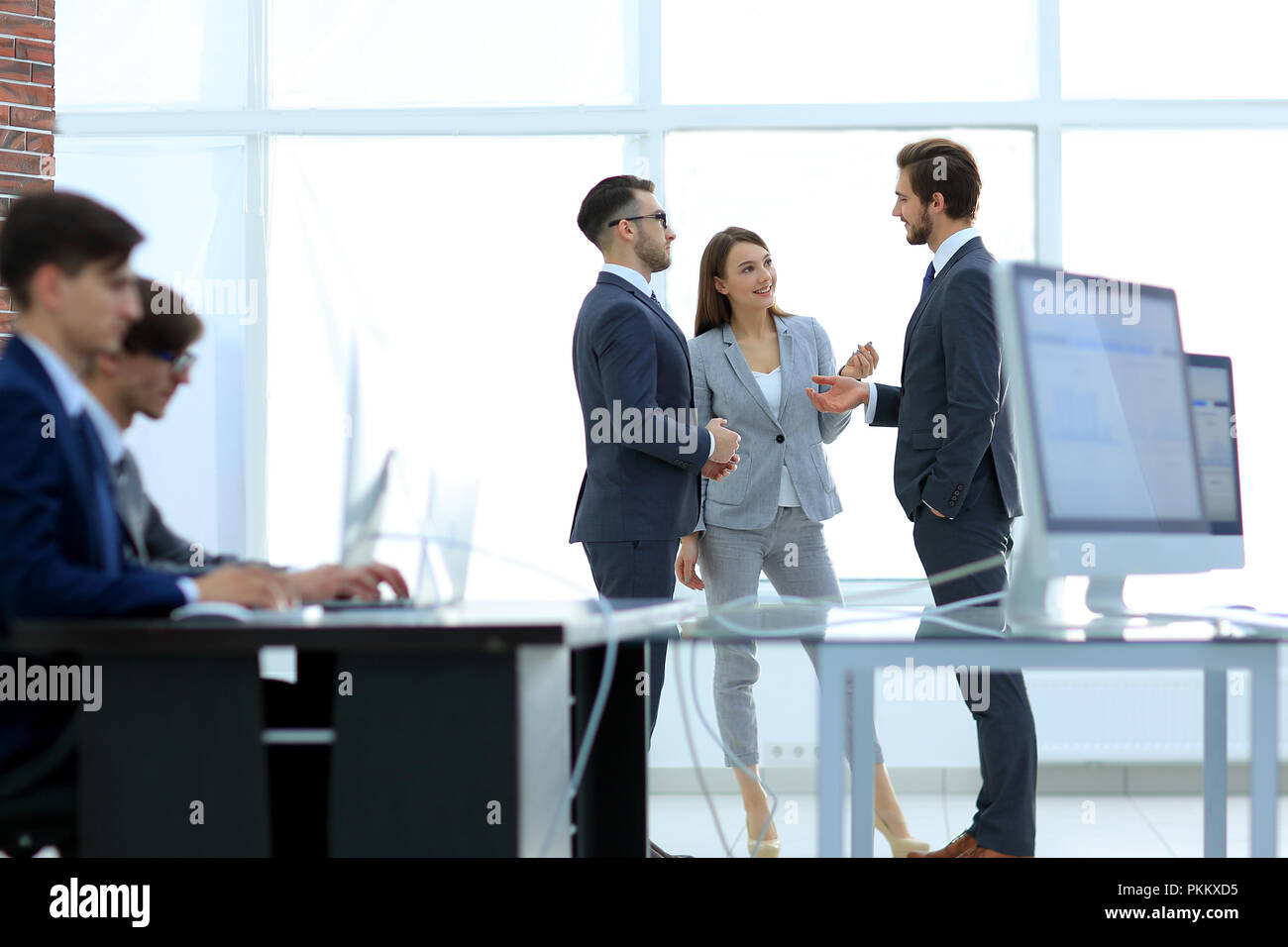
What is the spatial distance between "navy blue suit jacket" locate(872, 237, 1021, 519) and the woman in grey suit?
311mm

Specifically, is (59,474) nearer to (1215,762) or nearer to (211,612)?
(211,612)

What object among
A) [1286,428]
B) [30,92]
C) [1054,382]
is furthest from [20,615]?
[1286,428]

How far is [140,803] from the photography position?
1.21 meters

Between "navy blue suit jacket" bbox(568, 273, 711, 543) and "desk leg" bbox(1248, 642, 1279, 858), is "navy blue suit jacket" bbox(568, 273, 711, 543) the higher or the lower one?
the higher one

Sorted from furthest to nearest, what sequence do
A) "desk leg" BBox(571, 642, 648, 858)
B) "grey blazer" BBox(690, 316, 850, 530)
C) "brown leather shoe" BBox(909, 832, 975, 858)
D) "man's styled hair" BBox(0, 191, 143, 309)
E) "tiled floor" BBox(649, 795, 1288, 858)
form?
"tiled floor" BBox(649, 795, 1288, 858), "grey blazer" BBox(690, 316, 850, 530), "brown leather shoe" BBox(909, 832, 975, 858), "desk leg" BBox(571, 642, 648, 858), "man's styled hair" BBox(0, 191, 143, 309)

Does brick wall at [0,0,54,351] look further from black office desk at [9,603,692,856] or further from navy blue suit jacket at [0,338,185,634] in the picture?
black office desk at [9,603,692,856]

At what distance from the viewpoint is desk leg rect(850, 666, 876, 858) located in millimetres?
1435

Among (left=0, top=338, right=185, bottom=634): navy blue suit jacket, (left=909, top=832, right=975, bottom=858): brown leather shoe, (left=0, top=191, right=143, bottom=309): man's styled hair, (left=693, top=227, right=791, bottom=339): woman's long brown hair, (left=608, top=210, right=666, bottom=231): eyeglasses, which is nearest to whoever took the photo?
(left=0, top=338, right=185, bottom=634): navy blue suit jacket

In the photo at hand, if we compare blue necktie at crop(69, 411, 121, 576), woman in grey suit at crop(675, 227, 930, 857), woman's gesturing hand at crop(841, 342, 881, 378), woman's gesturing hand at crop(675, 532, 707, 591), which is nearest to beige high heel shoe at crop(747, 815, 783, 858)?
woman in grey suit at crop(675, 227, 930, 857)

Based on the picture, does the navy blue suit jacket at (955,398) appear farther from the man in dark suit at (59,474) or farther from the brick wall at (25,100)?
the brick wall at (25,100)

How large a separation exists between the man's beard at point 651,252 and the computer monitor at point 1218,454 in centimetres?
128

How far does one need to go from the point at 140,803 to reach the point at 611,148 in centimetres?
306

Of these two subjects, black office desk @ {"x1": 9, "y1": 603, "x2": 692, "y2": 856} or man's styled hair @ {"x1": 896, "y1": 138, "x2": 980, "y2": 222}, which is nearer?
black office desk @ {"x1": 9, "y1": 603, "x2": 692, "y2": 856}
